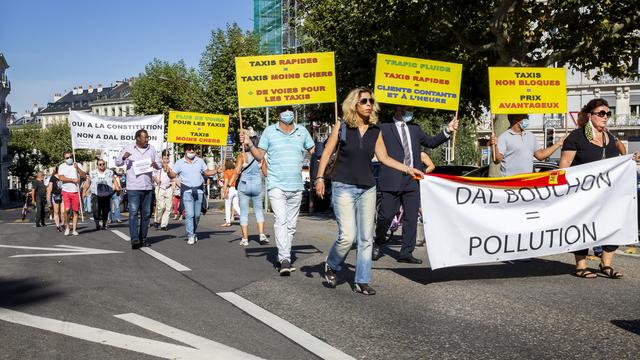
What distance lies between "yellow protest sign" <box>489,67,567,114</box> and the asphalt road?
2.55 metres

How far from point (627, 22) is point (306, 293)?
1518 centimetres

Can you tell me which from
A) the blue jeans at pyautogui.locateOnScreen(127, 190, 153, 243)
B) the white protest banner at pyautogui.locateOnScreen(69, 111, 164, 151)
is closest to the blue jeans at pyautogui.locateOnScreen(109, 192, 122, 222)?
the white protest banner at pyautogui.locateOnScreen(69, 111, 164, 151)

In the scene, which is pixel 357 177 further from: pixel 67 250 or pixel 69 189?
pixel 69 189

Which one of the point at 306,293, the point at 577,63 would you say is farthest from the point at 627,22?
the point at 306,293

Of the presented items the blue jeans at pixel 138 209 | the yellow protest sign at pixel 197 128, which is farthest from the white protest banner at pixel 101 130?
the blue jeans at pixel 138 209

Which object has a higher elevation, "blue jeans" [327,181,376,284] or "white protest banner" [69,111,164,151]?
"white protest banner" [69,111,164,151]

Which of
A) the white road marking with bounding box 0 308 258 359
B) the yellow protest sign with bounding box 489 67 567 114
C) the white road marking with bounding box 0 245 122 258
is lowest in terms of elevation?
the white road marking with bounding box 0 245 122 258

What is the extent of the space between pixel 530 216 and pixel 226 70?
35437 millimetres

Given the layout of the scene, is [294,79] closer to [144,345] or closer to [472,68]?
[144,345]

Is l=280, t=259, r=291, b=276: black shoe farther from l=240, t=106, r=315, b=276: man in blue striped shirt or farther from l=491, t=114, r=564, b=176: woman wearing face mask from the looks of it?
l=491, t=114, r=564, b=176: woman wearing face mask

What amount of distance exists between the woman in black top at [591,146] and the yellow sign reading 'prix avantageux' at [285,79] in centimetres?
444

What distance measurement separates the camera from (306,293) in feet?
22.6

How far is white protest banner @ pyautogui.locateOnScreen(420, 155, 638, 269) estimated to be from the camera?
7.34 m

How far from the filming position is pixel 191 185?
1278 centimetres
